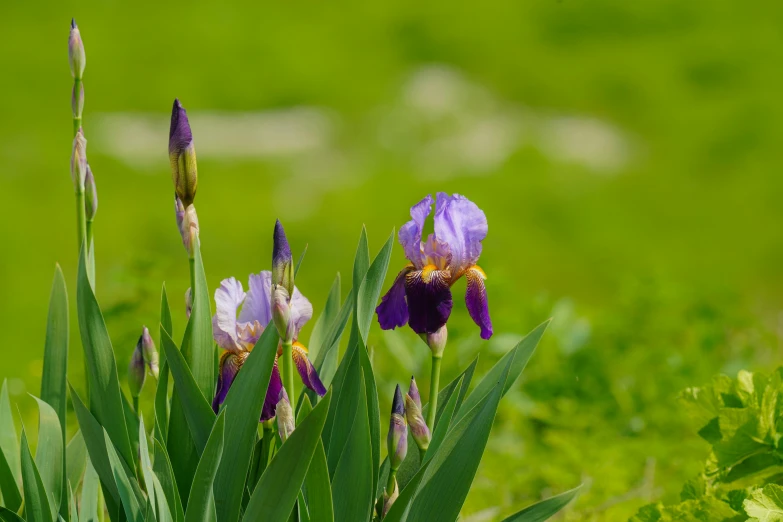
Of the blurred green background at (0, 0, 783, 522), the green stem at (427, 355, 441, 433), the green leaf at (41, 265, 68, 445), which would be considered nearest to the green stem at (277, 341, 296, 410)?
the green stem at (427, 355, 441, 433)

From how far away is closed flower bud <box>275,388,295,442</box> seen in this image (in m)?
1.33

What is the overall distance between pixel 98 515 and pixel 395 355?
155 cm

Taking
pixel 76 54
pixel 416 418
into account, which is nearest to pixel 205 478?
pixel 416 418

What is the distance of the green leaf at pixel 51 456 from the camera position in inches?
60.4

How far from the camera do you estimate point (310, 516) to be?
131cm

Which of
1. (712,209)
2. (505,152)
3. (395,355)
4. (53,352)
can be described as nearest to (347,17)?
(505,152)

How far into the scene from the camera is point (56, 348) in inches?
66.0

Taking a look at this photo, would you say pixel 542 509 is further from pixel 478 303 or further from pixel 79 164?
pixel 79 164

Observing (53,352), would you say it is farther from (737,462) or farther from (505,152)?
(505,152)

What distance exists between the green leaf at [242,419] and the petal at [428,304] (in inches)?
9.4

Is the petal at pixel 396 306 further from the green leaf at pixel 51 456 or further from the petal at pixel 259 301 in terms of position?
the green leaf at pixel 51 456

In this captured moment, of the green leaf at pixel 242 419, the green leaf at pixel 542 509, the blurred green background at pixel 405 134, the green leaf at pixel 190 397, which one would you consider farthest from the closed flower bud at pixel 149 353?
the blurred green background at pixel 405 134

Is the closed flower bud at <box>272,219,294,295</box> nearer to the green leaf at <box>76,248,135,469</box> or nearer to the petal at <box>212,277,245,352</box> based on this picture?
the petal at <box>212,277,245,352</box>

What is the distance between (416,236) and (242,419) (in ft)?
1.37
